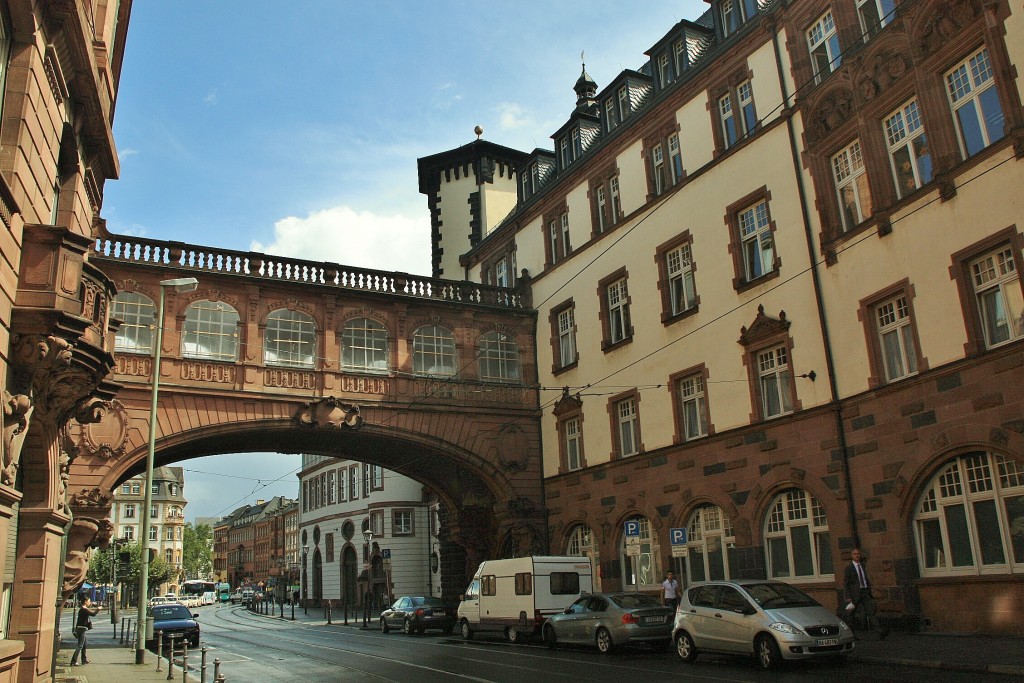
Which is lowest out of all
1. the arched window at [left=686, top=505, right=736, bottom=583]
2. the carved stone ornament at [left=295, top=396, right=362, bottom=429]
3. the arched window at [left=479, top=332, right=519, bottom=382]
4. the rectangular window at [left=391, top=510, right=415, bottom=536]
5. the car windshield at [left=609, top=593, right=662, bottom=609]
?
the car windshield at [left=609, top=593, right=662, bottom=609]

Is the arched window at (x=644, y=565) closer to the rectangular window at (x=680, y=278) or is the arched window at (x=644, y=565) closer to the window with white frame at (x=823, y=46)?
the rectangular window at (x=680, y=278)

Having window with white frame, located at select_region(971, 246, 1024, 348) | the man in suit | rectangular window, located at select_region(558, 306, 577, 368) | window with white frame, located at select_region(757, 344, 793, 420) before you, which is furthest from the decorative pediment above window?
rectangular window, located at select_region(558, 306, 577, 368)

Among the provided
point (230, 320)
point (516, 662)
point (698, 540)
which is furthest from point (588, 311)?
point (516, 662)

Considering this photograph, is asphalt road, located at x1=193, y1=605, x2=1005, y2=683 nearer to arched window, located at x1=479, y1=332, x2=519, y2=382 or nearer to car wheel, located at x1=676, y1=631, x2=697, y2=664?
car wheel, located at x1=676, y1=631, x2=697, y2=664

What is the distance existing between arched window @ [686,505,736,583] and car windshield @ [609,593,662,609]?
12.4ft

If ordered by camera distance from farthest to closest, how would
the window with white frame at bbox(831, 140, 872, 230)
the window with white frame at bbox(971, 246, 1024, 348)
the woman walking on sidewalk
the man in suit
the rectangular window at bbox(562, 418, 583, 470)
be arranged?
the rectangular window at bbox(562, 418, 583, 470)
the woman walking on sidewalk
the window with white frame at bbox(831, 140, 872, 230)
the man in suit
the window with white frame at bbox(971, 246, 1024, 348)

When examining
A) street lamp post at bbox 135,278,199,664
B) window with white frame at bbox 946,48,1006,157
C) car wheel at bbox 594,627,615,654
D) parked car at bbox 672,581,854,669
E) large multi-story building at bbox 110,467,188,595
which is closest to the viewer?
parked car at bbox 672,581,854,669

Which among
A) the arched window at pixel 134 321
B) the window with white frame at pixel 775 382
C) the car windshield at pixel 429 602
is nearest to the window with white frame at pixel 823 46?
the window with white frame at pixel 775 382

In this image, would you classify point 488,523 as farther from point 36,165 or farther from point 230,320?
point 36,165

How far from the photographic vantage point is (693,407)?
81.4ft

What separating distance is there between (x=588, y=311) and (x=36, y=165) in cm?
2131

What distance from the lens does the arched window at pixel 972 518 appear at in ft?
51.0

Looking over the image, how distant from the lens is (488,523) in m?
33.9

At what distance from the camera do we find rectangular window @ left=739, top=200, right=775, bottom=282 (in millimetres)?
22625
